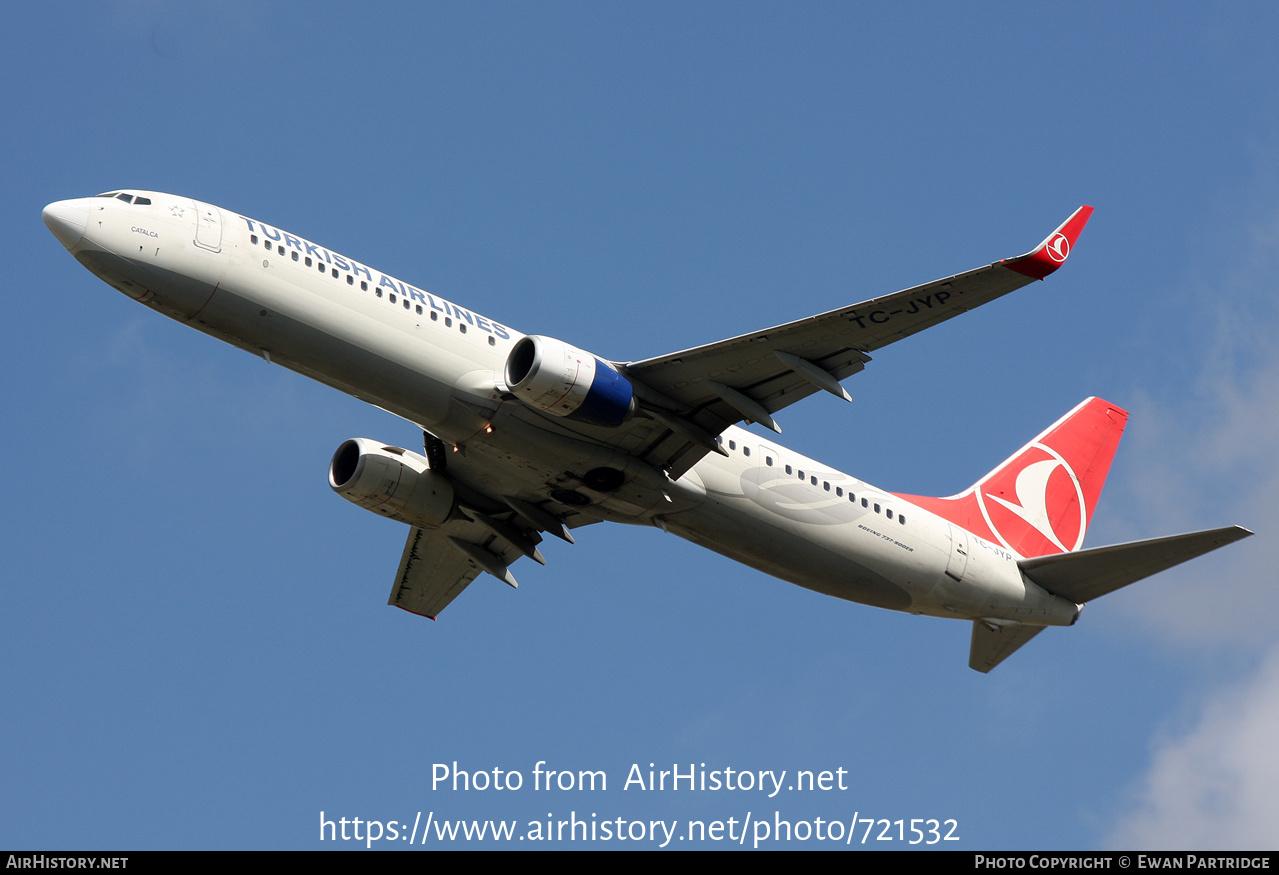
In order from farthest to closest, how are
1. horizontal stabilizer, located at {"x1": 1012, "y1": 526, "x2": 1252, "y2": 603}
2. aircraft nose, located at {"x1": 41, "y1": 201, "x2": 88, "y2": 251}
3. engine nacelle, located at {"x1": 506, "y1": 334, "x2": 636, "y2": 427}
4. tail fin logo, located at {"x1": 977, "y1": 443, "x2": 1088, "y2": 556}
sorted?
tail fin logo, located at {"x1": 977, "y1": 443, "x2": 1088, "y2": 556} → horizontal stabilizer, located at {"x1": 1012, "y1": 526, "x2": 1252, "y2": 603} → engine nacelle, located at {"x1": 506, "y1": 334, "x2": 636, "y2": 427} → aircraft nose, located at {"x1": 41, "y1": 201, "x2": 88, "y2": 251}

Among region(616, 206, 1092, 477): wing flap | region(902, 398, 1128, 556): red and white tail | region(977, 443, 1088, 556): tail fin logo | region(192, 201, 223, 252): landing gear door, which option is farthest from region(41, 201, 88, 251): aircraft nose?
region(977, 443, 1088, 556): tail fin logo

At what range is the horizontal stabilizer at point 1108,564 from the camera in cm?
3319

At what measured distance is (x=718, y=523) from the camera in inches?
1310

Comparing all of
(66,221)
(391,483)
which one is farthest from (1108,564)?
(66,221)

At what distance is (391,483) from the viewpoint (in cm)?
3519

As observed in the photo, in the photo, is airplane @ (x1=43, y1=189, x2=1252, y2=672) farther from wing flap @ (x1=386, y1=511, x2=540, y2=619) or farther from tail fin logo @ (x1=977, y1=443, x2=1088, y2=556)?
tail fin logo @ (x1=977, y1=443, x2=1088, y2=556)

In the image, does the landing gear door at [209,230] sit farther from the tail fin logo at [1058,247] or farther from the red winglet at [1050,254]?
the tail fin logo at [1058,247]

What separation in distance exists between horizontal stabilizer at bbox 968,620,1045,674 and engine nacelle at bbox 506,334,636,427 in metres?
15.0

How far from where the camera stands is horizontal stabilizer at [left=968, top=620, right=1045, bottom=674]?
38.9 meters

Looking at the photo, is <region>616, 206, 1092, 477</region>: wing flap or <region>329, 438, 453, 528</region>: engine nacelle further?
<region>329, 438, 453, 528</region>: engine nacelle

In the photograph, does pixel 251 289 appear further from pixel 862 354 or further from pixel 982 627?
pixel 982 627

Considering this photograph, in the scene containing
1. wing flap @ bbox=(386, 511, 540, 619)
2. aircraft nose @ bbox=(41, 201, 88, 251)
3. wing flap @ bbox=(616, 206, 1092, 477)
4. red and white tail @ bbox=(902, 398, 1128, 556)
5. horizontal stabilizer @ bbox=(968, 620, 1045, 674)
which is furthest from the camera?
red and white tail @ bbox=(902, 398, 1128, 556)

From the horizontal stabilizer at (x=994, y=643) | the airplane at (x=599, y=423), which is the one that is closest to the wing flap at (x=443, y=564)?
the airplane at (x=599, y=423)
